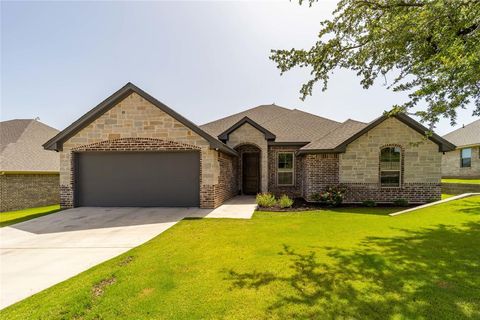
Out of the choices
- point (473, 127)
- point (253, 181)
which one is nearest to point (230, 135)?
point (253, 181)

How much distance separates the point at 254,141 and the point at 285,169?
2.73m

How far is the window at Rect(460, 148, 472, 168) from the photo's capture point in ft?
67.5

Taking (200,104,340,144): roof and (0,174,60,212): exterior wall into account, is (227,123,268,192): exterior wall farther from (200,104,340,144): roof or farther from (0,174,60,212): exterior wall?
(0,174,60,212): exterior wall

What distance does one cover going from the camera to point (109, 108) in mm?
10359

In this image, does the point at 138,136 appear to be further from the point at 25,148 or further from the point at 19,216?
the point at 25,148

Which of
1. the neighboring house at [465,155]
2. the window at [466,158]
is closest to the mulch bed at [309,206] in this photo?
the neighboring house at [465,155]

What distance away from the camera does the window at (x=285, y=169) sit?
14398mm

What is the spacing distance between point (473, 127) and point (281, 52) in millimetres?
27782

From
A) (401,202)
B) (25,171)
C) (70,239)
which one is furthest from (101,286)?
(25,171)

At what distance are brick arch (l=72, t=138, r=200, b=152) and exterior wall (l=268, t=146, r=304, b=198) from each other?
5948mm

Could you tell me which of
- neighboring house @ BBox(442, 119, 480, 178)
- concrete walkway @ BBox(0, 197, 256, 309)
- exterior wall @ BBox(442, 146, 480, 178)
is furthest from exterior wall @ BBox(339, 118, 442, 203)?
exterior wall @ BBox(442, 146, 480, 178)

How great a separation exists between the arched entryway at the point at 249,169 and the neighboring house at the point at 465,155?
64.5ft

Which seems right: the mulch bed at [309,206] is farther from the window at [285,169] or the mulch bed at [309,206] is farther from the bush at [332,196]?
the window at [285,169]

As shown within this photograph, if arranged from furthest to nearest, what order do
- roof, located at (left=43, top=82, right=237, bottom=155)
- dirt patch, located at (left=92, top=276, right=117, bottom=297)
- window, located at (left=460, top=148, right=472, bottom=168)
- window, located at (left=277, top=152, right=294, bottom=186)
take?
window, located at (left=460, top=148, right=472, bottom=168)
window, located at (left=277, top=152, right=294, bottom=186)
roof, located at (left=43, top=82, right=237, bottom=155)
dirt patch, located at (left=92, top=276, right=117, bottom=297)
